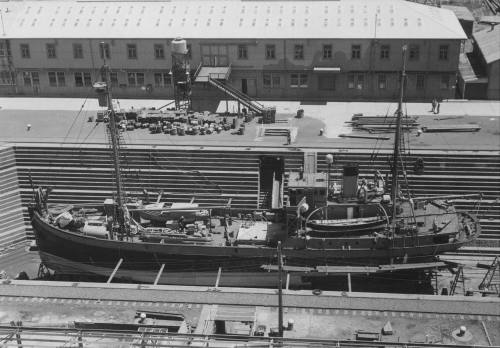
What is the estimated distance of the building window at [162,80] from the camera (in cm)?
6088

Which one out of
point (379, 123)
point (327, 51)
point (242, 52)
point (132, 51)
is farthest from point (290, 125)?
point (132, 51)

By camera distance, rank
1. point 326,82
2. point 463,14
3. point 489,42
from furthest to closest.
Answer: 1. point 463,14
2. point 489,42
3. point 326,82

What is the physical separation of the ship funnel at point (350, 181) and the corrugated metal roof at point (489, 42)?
24032 millimetres

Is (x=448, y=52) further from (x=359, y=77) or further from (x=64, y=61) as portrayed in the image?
(x=64, y=61)

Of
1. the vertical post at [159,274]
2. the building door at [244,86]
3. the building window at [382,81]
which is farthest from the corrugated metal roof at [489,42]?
Result: the vertical post at [159,274]

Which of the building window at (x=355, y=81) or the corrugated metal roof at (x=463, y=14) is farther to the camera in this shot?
the corrugated metal roof at (x=463, y=14)

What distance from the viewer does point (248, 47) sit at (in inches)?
2320

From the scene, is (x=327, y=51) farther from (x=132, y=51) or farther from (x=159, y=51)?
(x=132, y=51)

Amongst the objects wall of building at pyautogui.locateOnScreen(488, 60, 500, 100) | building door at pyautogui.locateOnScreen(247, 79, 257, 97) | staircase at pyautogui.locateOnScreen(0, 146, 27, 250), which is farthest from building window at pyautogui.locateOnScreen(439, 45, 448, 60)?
staircase at pyautogui.locateOnScreen(0, 146, 27, 250)

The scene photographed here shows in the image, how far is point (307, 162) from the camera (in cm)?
4734

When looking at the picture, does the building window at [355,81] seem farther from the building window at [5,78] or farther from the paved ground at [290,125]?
the building window at [5,78]

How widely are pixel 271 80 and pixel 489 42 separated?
71.4 ft

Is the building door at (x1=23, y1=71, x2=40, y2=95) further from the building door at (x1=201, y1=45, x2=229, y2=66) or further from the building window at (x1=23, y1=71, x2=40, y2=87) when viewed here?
the building door at (x1=201, y1=45, x2=229, y2=66)

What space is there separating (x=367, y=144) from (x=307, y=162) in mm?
5357
